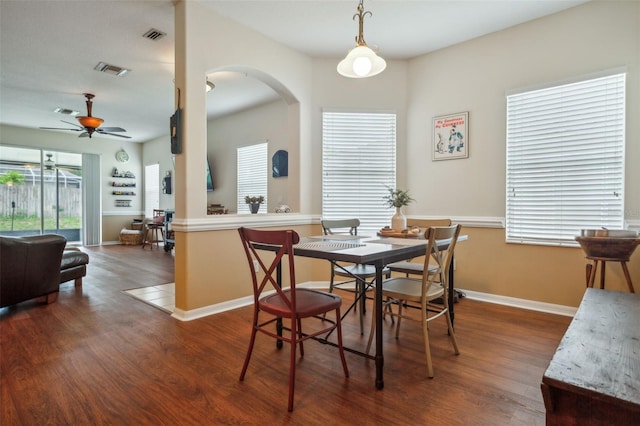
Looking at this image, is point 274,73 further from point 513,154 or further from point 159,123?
point 159,123

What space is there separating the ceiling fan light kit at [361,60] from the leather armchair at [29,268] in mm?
3239

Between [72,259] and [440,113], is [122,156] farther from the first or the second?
[440,113]

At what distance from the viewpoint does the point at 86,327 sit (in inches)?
108

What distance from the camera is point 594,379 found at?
967mm

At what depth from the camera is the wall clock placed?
27.8ft

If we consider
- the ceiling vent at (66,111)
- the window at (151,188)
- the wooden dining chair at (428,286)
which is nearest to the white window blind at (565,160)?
the wooden dining chair at (428,286)

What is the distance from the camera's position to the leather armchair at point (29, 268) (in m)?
2.93

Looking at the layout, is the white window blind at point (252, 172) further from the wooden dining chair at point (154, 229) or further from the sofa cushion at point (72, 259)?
the wooden dining chair at point (154, 229)

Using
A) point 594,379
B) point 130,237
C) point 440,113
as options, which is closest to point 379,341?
point 594,379

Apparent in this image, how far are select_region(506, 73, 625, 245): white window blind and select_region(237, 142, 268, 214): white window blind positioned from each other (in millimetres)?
3687

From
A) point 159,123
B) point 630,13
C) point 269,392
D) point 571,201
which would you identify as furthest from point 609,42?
point 159,123

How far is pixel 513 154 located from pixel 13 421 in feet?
13.7

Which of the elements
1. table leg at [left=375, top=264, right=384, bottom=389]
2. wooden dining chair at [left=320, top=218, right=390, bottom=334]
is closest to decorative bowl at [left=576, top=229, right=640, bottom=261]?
wooden dining chair at [left=320, top=218, right=390, bottom=334]

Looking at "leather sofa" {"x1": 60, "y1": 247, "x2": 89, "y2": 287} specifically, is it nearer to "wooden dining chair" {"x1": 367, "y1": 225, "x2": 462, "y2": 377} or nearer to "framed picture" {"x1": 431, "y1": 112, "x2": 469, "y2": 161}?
"wooden dining chair" {"x1": 367, "y1": 225, "x2": 462, "y2": 377}
